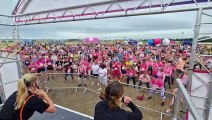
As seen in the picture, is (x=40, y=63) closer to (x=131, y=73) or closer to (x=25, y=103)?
(x=131, y=73)

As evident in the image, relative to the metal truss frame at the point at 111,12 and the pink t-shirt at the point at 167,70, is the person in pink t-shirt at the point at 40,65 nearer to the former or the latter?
the metal truss frame at the point at 111,12

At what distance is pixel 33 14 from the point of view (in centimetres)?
788

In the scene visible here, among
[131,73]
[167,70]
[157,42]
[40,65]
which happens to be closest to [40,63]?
[40,65]

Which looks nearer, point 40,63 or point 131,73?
point 131,73

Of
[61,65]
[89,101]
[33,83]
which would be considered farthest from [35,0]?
[61,65]

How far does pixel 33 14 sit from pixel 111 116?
6703 mm

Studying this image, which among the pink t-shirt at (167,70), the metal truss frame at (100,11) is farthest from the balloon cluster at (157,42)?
the metal truss frame at (100,11)

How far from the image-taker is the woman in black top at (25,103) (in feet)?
9.00

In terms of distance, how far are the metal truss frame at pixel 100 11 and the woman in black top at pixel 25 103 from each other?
137 inches

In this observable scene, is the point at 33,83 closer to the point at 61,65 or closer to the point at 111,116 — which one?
the point at 111,116

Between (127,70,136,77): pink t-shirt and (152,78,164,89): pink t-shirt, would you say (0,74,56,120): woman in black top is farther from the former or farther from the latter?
(127,70,136,77): pink t-shirt

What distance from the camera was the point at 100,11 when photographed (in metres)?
6.12

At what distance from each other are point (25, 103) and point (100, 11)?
4078 mm

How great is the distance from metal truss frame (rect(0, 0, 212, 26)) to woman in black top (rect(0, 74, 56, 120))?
349 centimetres
